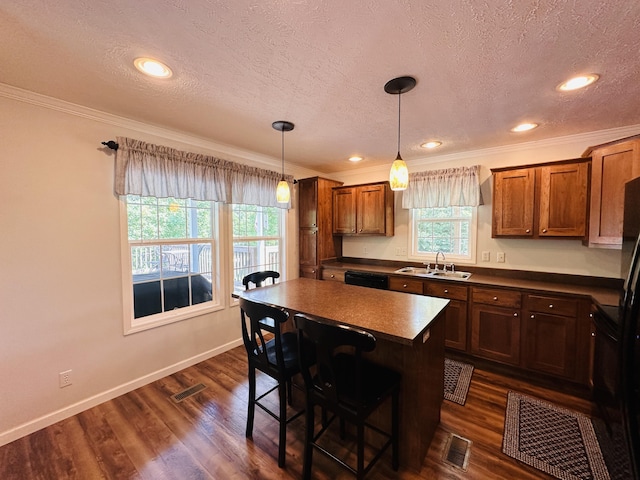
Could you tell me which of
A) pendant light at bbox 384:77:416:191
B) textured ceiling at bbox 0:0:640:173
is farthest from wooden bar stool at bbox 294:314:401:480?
textured ceiling at bbox 0:0:640:173

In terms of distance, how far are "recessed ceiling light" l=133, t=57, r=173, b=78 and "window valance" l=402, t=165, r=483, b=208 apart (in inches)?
121

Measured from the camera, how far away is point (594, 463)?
1703 mm

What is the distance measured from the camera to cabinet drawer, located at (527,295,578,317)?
2.44 metres

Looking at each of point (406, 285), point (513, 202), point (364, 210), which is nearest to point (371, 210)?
point (364, 210)

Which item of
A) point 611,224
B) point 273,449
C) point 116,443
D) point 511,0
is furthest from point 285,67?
point 611,224

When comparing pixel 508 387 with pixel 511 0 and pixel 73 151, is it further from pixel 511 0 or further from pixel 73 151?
pixel 73 151

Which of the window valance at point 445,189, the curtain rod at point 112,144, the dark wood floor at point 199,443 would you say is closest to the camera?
the dark wood floor at point 199,443

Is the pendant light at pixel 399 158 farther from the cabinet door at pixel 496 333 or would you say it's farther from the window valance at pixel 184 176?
the window valance at pixel 184 176

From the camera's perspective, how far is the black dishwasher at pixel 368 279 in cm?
351

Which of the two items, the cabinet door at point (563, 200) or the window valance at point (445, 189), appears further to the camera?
the window valance at point (445, 189)

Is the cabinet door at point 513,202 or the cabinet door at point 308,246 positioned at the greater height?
A: the cabinet door at point 513,202

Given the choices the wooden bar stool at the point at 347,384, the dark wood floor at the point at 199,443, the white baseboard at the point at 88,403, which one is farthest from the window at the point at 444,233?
the white baseboard at the point at 88,403

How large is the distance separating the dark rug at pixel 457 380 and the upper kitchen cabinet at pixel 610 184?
5.63 feet

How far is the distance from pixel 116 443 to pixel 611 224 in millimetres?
4334
